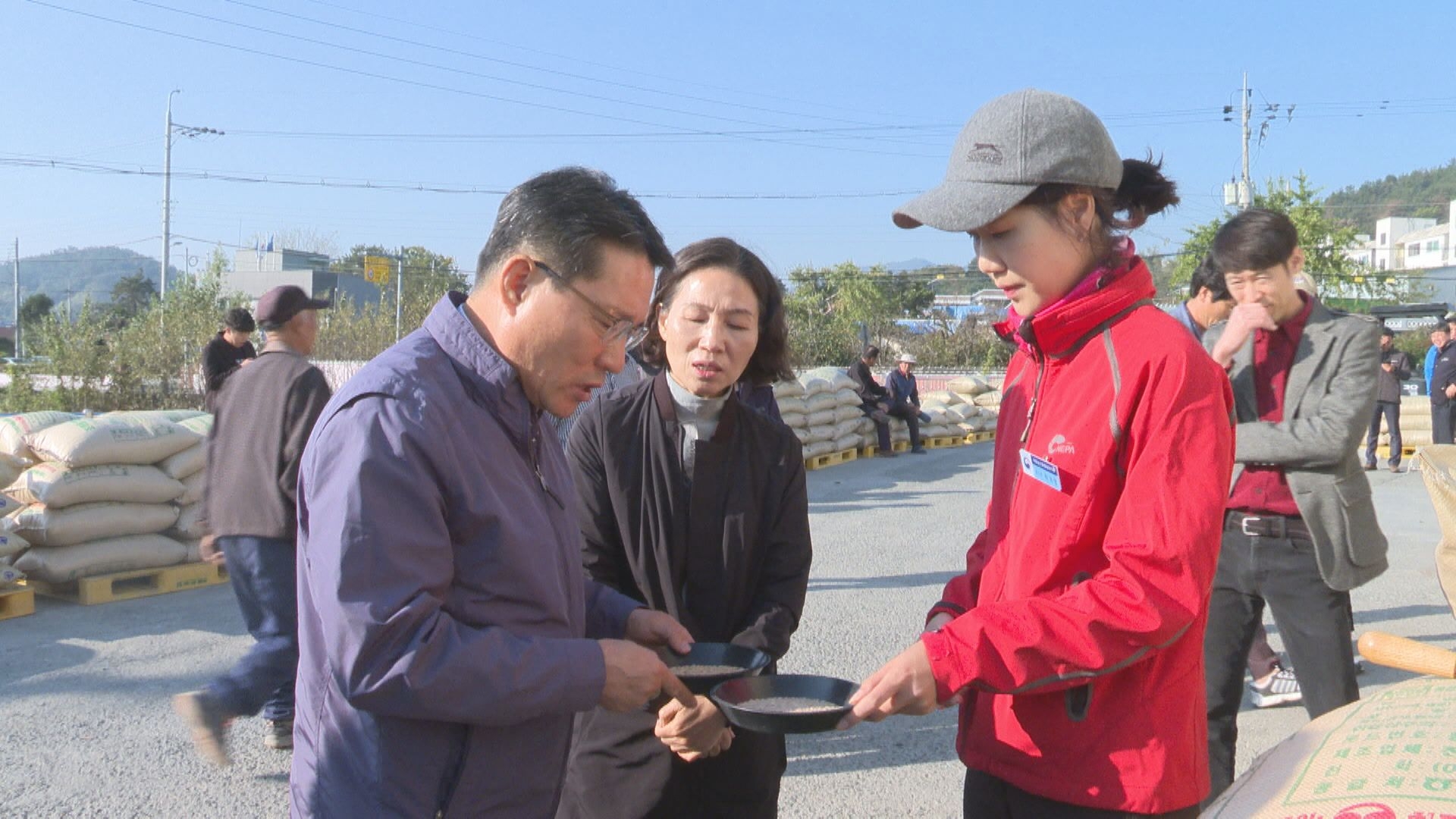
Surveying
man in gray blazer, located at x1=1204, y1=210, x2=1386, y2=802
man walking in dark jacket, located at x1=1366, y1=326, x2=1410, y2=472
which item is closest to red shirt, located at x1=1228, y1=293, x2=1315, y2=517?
man in gray blazer, located at x1=1204, y1=210, x2=1386, y2=802

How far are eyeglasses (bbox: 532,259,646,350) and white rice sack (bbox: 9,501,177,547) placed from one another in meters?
6.05

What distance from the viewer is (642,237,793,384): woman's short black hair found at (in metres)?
2.63

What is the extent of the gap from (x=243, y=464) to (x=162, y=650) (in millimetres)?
1932

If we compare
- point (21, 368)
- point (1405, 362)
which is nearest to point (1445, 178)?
point (1405, 362)

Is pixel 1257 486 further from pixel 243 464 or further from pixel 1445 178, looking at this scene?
pixel 1445 178

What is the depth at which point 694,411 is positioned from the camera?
2535mm

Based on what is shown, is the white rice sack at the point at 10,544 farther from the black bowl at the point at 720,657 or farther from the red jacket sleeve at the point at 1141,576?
the red jacket sleeve at the point at 1141,576

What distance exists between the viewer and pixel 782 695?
2088 millimetres

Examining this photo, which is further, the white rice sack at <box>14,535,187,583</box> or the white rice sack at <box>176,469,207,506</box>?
the white rice sack at <box>176,469,207,506</box>

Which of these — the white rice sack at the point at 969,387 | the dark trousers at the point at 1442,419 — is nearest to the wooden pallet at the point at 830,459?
the white rice sack at the point at 969,387

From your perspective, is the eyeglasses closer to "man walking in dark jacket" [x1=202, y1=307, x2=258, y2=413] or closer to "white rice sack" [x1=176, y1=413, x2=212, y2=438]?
"white rice sack" [x1=176, y1=413, x2=212, y2=438]

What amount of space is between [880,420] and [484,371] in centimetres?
1439

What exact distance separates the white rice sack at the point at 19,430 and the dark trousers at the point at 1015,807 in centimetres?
674

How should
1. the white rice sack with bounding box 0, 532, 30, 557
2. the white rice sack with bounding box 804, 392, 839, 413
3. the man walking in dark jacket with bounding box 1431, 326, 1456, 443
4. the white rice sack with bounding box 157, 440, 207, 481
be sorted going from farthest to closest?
the white rice sack with bounding box 804, 392, 839, 413, the man walking in dark jacket with bounding box 1431, 326, 1456, 443, the white rice sack with bounding box 157, 440, 207, 481, the white rice sack with bounding box 0, 532, 30, 557
